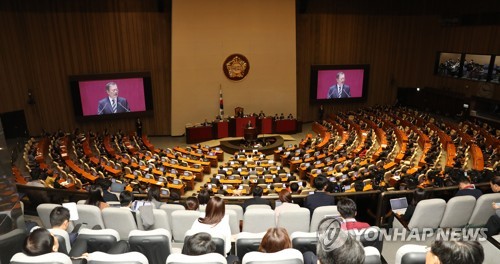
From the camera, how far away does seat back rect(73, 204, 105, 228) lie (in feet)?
14.6

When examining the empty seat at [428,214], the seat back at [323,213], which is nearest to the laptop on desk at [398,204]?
the empty seat at [428,214]

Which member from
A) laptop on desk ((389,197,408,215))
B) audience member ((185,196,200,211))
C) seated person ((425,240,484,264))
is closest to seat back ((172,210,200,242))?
audience member ((185,196,200,211))

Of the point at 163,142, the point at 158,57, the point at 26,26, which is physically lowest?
the point at 163,142

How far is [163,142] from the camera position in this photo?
17.1 m

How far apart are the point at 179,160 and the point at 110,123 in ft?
18.7

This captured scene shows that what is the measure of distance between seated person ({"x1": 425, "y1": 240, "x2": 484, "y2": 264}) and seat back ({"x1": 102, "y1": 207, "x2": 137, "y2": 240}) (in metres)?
3.41

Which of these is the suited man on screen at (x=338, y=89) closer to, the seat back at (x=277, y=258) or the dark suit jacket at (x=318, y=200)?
the dark suit jacket at (x=318, y=200)

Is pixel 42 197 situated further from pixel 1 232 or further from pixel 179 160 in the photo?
pixel 179 160

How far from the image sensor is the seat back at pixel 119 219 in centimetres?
445

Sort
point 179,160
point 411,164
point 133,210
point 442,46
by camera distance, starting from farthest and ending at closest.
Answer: point 442,46 < point 179,160 < point 411,164 < point 133,210

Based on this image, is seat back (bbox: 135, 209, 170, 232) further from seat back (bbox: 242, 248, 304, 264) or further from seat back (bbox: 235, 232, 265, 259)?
Result: seat back (bbox: 242, 248, 304, 264)

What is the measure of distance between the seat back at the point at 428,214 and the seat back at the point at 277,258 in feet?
7.58

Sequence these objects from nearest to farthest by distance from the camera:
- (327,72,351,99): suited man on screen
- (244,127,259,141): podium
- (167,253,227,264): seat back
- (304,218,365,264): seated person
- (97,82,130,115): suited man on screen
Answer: (304,218,365,264): seated person < (167,253,227,264): seat back < (244,127,259,141): podium < (97,82,130,115): suited man on screen < (327,72,351,99): suited man on screen

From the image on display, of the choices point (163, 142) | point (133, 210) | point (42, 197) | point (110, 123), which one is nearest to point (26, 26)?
point (110, 123)
